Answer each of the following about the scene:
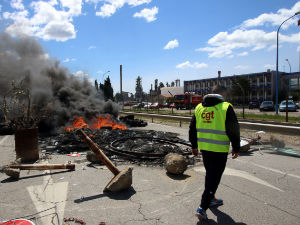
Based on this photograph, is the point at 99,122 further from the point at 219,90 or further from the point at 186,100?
the point at 186,100

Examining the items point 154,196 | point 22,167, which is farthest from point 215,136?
point 22,167

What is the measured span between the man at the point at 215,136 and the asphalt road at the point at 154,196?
1.36 feet

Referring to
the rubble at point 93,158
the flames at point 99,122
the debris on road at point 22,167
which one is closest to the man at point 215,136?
the debris on road at point 22,167

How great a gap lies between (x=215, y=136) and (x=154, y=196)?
5.07 feet

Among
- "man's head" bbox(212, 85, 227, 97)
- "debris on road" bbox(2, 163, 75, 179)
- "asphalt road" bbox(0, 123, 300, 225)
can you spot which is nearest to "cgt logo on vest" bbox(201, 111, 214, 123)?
"man's head" bbox(212, 85, 227, 97)

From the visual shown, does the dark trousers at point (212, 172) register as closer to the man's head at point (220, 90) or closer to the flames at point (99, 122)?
the man's head at point (220, 90)

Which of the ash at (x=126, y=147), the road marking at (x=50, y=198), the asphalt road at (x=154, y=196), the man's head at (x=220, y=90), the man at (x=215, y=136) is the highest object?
the man's head at (x=220, y=90)

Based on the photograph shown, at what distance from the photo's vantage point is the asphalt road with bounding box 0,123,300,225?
313cm

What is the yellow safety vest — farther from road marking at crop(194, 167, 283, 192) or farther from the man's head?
road marking at crop(194, 167, 283, 192)

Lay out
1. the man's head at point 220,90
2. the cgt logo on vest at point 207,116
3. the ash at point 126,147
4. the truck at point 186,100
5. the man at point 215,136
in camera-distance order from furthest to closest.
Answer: the truck at point 186,100
the ash at point 126,147
the man's head at point 220,90
the cgt logo on vest at point 207,116
the man at point 215,136

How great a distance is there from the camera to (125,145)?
7.71m

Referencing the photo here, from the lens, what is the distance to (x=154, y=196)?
384 cm

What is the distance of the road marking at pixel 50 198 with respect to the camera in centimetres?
314

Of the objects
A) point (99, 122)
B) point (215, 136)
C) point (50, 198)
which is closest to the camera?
point (215, 136)
